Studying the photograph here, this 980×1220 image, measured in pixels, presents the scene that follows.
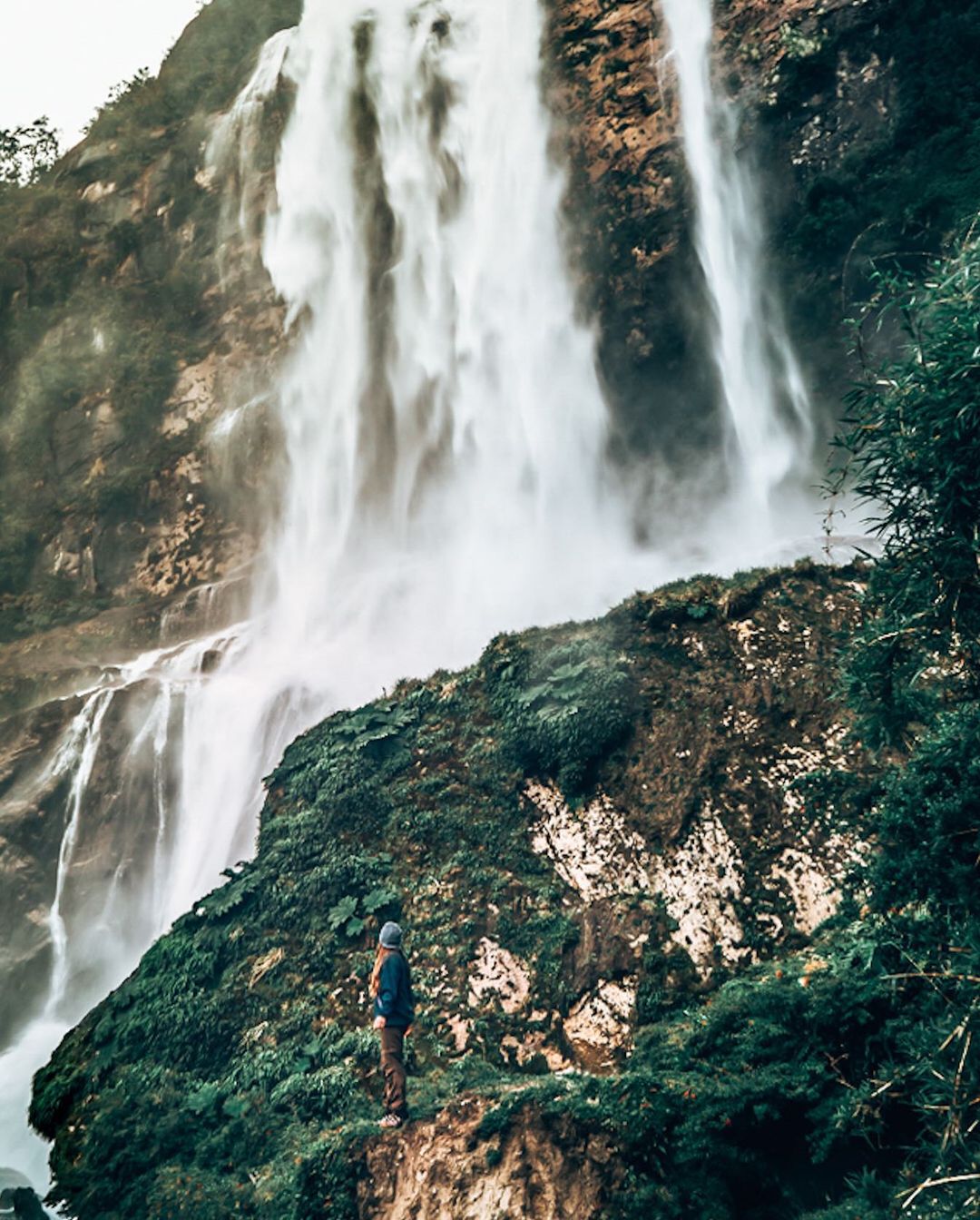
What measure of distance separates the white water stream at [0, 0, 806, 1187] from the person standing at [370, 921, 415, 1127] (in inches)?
286

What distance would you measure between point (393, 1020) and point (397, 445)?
13.8m

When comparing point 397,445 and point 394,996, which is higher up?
point 397,445

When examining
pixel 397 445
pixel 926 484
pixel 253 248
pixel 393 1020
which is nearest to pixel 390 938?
pixel 393 1020

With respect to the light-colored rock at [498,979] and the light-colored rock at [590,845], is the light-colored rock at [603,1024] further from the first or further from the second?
the light-colored rock at [590,845]

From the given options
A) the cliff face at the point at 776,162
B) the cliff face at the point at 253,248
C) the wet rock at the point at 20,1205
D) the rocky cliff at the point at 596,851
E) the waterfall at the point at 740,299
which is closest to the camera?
the rocky cliff at the point at 596,851

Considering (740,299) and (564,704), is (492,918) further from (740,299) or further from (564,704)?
(740,299)

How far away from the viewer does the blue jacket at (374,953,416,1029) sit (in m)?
6.25

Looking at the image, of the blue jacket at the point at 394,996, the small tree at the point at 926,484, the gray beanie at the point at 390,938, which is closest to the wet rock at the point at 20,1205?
the blue jacket at the point at 394,996

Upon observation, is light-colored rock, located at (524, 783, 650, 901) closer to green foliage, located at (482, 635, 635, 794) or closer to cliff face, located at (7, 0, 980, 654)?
green foliage, located at (482, 635, 635, 794)

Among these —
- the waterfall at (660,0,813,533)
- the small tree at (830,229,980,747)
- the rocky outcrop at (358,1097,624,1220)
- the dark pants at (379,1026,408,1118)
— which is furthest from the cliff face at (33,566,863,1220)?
the waterfall at (660,0,813,533)

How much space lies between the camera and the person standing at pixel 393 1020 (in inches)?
245

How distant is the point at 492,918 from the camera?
8.36 metres

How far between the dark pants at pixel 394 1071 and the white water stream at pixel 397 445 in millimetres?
7276

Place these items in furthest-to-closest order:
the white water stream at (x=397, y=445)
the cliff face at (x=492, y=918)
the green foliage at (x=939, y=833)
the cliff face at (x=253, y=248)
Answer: the cliff face at (x=253, y=248), the white water stream at (x=397, y=445), the cliff face at (x=492, y=918), the green foliage at (x=939, y=833)
